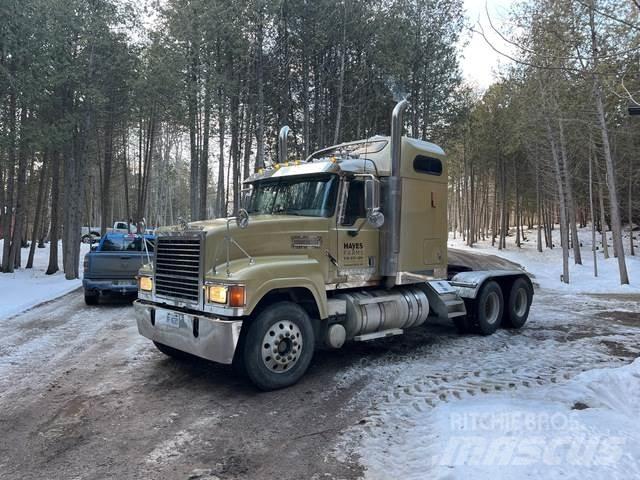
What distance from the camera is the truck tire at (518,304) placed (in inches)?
351

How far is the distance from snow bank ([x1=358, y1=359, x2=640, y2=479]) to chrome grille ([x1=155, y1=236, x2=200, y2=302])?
259 centimetres

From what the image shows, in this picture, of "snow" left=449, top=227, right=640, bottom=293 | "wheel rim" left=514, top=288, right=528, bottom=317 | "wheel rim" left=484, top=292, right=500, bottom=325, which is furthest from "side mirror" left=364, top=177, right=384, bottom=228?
"snow" left=449, top=227, right=640, bottom=293

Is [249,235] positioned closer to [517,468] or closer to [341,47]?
[517,468]

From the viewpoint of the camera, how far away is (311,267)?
5715mm

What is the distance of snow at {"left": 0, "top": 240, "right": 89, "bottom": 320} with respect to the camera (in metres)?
10.9

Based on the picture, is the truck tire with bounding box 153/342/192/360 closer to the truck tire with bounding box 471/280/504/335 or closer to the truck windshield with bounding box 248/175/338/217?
the truck windshield with bounding box 248/175/338/217

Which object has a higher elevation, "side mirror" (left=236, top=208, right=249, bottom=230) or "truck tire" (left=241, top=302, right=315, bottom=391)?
"side mirror" (left=236, top=208, right=249, bottom=230)

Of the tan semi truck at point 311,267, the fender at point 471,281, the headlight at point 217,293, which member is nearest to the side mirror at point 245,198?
the tan semi truck at point 311,267

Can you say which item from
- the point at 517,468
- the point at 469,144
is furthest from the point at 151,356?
the point at 469,144

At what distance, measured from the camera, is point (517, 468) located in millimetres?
3297

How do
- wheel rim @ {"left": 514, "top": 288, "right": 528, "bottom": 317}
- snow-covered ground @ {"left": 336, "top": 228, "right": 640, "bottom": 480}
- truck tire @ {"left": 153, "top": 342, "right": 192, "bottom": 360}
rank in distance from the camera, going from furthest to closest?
wheel rim @ {"left": 514, "top": 288, "right": 528, "bottom": 317}, truck tire @ {"left": 153, "top": 342, "right": 192, "bottom": 360}, snow-covered ground @ {"left": 336, "top": 228, "right": 640, "bottom": 480}

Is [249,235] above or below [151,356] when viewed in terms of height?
above

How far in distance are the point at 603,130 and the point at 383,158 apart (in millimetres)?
13941

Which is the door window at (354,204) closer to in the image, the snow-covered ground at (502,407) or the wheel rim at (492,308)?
the snow-covered ground at (502,407)
